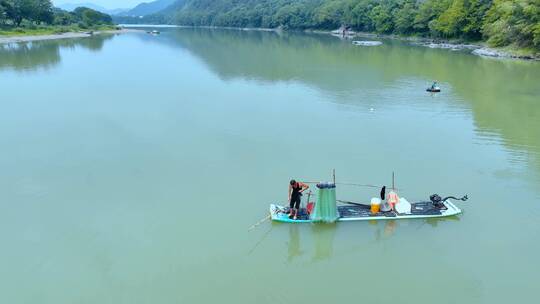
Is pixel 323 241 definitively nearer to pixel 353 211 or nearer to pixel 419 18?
pixel 353 211

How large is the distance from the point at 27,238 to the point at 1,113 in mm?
16991

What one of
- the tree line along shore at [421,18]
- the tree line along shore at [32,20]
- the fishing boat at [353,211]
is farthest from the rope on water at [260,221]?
the tree line along shore at [32,20]

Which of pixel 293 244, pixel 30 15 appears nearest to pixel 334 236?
pixel 293 244

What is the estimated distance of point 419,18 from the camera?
9056 centimetres

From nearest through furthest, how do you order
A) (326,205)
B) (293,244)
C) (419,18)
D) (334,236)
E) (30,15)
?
(293,244), (334,236), (326,205), (419,18), (30,15)

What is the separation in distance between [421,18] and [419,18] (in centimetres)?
42

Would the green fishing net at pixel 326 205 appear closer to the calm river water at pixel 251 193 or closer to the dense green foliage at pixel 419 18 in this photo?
the calm river water at pixel 251 193

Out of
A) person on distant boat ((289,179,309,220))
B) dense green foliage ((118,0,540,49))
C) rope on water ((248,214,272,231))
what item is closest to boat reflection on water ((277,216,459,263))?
person on distant boat ((289,179,309,220))

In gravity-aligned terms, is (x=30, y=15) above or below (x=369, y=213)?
above

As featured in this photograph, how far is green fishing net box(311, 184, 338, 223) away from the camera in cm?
1198

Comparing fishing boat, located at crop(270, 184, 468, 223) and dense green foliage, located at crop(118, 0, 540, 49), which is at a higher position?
dense green foliage, located at crop(118, 0, 540, 49)

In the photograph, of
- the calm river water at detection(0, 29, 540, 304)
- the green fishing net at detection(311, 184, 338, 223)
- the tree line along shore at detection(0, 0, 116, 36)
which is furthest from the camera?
the tree line along shore at detection(0, 0, 116, 36)

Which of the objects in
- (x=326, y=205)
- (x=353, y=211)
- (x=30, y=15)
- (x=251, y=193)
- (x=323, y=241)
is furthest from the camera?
(x=30, y=15)

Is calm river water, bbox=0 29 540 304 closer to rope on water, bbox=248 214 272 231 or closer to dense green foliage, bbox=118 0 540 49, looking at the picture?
rope on water, bbox=248 214 272 231
